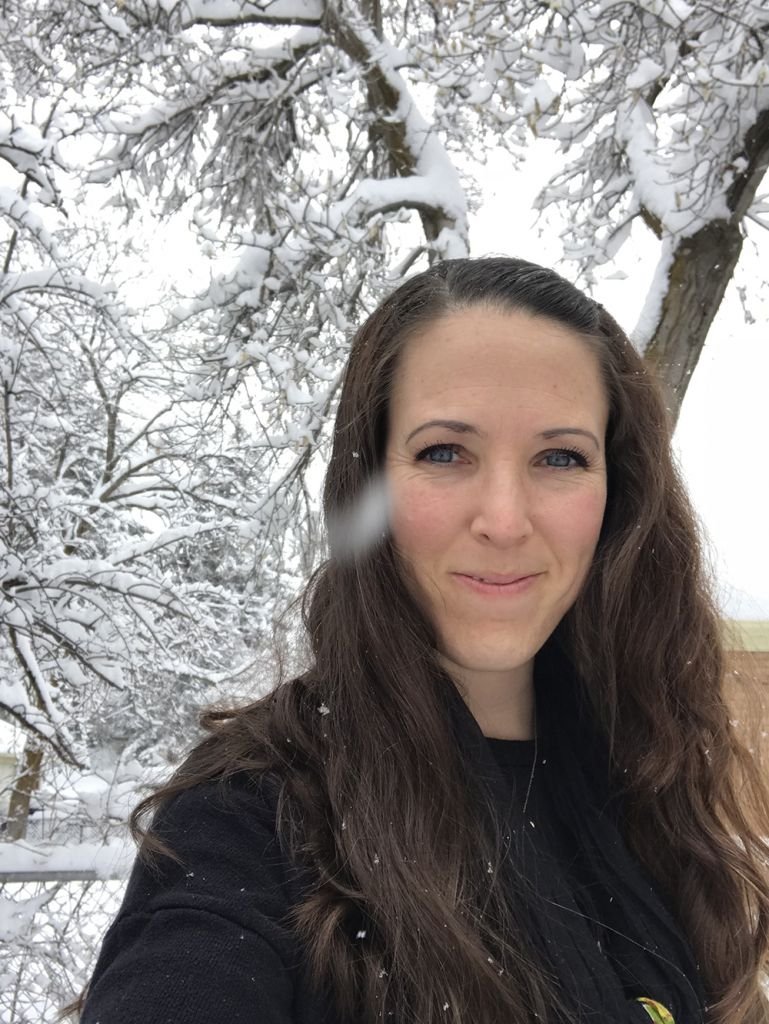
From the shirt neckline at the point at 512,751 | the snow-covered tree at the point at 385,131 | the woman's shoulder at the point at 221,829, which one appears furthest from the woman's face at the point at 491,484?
the snow-covered tree at the point at 385,131

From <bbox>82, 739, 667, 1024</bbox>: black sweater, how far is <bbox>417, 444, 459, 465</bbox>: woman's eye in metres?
0.51

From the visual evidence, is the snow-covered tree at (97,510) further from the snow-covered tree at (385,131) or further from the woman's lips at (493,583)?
the woman's lips at (493,583)

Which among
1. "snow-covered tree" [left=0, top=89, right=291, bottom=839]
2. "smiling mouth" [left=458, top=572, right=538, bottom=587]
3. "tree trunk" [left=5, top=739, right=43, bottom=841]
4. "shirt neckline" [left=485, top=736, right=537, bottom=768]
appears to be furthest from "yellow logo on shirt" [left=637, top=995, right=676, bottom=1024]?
"tree trunk" [left=5, top=739, right=43, bottom=841]

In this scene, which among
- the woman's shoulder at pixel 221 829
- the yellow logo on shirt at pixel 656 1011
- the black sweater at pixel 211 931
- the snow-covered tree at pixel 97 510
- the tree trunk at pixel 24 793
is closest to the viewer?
the black sweater at pixel 211 931

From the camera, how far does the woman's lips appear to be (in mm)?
1205

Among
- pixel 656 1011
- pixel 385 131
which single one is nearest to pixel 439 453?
pixel 656 1011

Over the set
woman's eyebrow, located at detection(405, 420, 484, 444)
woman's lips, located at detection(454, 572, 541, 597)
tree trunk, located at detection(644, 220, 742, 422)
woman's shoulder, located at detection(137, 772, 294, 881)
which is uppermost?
tree trunk, located at detection(644, 220, 742, 422)

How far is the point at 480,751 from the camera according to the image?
1200mm

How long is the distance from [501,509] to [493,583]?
113 mm

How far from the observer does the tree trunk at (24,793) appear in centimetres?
360

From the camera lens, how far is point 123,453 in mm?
5047

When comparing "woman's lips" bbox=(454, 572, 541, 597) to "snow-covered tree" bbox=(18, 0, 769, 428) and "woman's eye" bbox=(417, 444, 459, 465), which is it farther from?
"snow-covered tree" bbox=(18, 0, 769, 428)

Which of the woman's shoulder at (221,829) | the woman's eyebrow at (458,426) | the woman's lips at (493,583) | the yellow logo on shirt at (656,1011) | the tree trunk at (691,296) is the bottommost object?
Answer: the yellow logo on shirt at (656,1011)

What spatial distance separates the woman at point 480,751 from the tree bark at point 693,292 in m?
2.61
